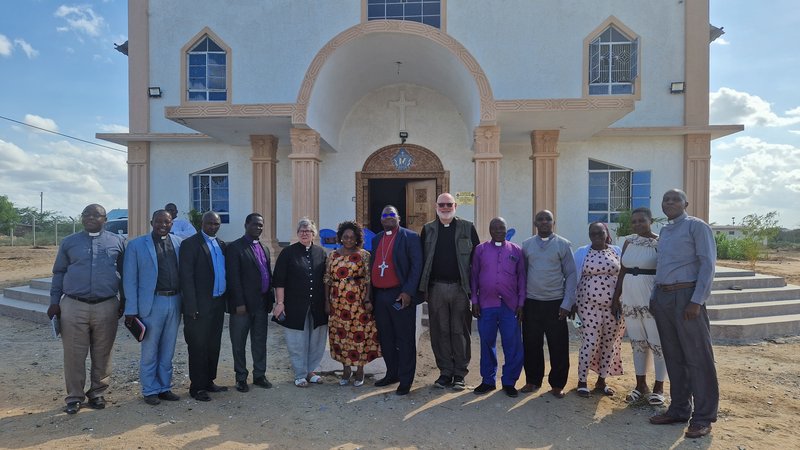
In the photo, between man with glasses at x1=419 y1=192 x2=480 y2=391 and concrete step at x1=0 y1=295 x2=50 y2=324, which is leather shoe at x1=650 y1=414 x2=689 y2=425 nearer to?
man with glasses at x1=419 y1=192 x2=480 y2=391

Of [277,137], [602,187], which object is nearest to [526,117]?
[602,187]

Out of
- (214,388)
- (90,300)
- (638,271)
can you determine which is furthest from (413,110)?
(90,300)

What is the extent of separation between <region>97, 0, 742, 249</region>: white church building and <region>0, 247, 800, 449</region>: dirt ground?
14.2ft

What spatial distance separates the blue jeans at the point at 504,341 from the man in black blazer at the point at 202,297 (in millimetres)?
2606

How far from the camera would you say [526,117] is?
28.0 feet

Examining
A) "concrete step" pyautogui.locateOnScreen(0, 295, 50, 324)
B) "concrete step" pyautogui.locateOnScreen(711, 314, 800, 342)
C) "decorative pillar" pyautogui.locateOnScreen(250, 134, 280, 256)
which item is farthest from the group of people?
"decorative pillar" pyautogui.locateOnScreen(250, 134, 280, 256)

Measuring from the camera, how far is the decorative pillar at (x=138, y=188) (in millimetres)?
10945

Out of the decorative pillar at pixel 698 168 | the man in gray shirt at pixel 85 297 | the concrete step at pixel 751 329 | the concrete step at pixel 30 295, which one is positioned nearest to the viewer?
the man in gray shirt at pixel 85 297

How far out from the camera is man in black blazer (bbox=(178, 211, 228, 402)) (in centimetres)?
446

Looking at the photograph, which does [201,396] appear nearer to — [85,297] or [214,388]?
[214,388]

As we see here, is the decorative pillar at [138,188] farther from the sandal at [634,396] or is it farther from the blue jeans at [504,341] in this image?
the sandal at [634,396]

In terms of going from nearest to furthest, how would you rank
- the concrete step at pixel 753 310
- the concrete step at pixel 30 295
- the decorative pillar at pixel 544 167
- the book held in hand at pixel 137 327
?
the book held in hand at pixel 137 327 → the concrete step at pixel 753 310 → the concrete step at pixel 30 295 → the decorative pillar at pixel 544 167

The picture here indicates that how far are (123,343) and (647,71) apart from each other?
11075 millimetres

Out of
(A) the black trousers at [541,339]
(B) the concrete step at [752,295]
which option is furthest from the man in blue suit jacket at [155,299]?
(B) the concrete step at [752,295]
